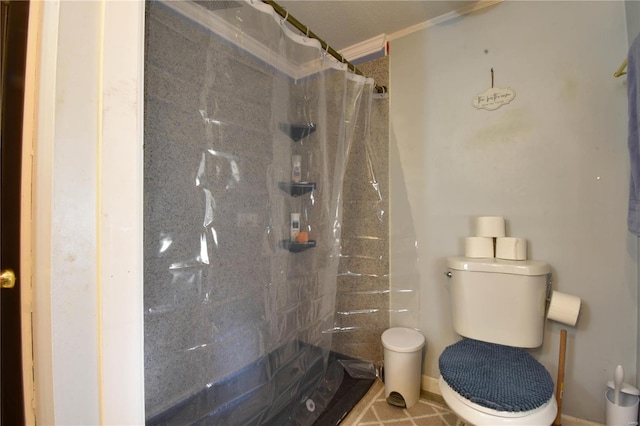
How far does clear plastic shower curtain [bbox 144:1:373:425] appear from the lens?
38.7 inches

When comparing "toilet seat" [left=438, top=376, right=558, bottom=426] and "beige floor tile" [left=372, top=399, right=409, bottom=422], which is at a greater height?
"toilet seat" [left=438, top=376, right=558, bottom=426]

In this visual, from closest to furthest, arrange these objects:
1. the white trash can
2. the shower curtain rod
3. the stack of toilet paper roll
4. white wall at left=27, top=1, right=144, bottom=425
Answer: white wall at left=27, top=1, right=144, bottom=425
the shower curtain rod
the stack of toilet paper roll
the white trash can

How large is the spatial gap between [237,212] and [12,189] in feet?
2.09

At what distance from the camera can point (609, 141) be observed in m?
1.20

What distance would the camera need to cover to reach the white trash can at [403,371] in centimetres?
146

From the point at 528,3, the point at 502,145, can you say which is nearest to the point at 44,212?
the point at 502,145

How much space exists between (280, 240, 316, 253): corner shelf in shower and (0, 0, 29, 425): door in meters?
0.84

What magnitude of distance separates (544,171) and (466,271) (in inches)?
25.0

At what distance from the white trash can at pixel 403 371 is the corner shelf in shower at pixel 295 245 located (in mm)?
731

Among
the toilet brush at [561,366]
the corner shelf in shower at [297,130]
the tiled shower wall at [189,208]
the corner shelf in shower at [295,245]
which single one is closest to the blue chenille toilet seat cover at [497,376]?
the toilet brush at [561,366]

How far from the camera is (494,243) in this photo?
4.52ft


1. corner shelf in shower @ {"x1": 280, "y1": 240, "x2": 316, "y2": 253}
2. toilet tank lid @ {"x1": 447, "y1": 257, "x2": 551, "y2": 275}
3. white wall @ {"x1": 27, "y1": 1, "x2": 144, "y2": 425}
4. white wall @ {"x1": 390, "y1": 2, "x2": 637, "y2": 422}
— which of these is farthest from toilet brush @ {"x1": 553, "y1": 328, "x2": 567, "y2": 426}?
white wall @ {"x1": 27, "y1": 1, "x2": 144, "y2": 425}

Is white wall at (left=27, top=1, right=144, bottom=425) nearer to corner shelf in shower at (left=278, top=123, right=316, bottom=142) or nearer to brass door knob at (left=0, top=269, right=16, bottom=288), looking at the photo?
brass door knob at (left=0, top=269, right=16, bottom=288)

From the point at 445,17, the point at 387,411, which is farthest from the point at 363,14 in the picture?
the point at 387,411
